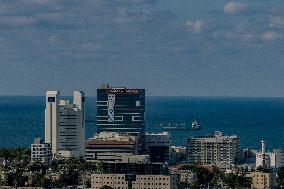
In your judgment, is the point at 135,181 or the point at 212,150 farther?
the point at 212,150

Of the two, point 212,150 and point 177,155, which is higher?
point 212,150

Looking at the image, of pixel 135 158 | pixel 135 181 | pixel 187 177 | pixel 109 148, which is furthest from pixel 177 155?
pixel 135 181

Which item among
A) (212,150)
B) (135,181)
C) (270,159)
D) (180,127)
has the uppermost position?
(180,127)

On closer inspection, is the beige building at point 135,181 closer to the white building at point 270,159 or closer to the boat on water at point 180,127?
the white building at point 270,159

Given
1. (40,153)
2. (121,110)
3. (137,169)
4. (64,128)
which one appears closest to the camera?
(137,169)

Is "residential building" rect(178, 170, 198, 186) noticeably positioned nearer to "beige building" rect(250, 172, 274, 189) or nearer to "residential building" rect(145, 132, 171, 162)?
"beige building" rect(250, 172, 274, 189)

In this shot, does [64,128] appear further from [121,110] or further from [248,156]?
[248,156]

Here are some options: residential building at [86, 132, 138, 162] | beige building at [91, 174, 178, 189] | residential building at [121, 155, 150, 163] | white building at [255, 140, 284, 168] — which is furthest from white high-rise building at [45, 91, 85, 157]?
beige building at [91, 174, 178, 189]
